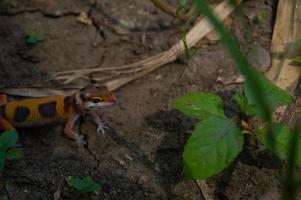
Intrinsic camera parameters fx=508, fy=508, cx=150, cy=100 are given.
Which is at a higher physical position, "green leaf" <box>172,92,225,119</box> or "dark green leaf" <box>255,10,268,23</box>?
"dark green leaf" <box>255,10,268,23</box>

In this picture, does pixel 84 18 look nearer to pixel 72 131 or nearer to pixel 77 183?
pixel 72 131

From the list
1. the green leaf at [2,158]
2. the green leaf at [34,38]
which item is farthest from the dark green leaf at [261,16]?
the green leaf at [2,158]

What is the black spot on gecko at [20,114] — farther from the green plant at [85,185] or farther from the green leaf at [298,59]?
the green leaf at [298,59]

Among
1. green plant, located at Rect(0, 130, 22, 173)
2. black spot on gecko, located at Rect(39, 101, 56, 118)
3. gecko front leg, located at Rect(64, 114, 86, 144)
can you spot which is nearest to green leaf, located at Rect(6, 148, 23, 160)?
green plant, located at Rect(0, 130, 22, 173)

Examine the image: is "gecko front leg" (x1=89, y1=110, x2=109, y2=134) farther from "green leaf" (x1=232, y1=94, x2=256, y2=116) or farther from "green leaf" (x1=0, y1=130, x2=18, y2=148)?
"green leaf" (x1=232, y1=94, x2=256, y2=116)

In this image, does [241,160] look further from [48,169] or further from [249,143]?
[48,169]

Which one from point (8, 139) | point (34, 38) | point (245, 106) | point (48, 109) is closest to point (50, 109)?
point (48, 109)
